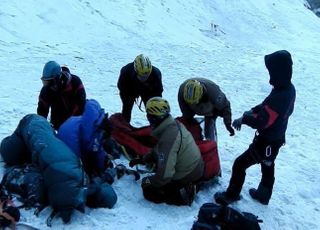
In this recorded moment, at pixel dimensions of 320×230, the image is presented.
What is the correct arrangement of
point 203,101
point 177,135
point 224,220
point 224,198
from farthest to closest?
1. point 203,101
2. point 224,198
3. point 177,135
4. point 224,220

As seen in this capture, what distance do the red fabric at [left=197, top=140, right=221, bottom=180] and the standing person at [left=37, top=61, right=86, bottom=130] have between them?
6.16ft

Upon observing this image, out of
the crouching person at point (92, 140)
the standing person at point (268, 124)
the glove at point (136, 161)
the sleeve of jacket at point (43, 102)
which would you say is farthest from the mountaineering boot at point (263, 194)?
the sleeve of jacket at point (43, 102)

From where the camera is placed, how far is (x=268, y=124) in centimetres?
600

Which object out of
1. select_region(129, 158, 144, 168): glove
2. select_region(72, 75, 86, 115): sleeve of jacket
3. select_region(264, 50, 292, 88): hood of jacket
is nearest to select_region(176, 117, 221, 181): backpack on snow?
select_region(129, 158, 144, 168): glove

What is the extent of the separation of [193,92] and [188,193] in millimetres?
1494

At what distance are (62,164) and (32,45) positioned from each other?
9.16m

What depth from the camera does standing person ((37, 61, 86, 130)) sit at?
6785mm

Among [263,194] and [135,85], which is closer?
[263,194]

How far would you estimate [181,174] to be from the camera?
19.5 feet

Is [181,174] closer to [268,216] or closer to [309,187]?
[268,216]

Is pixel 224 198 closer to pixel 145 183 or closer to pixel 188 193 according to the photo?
pixel 188 193

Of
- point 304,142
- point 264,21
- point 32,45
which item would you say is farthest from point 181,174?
point 264,21

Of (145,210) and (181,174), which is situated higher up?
(181,174)

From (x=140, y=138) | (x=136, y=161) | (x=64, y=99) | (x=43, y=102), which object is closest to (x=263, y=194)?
(x=136, y=161)
